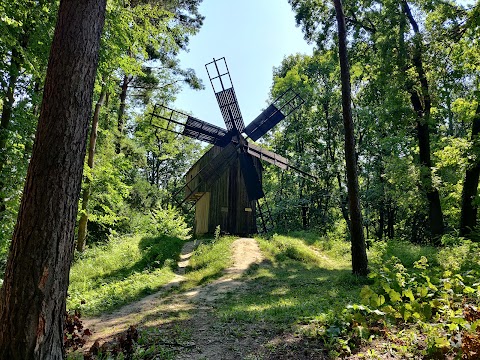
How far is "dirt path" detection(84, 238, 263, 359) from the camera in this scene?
4.34m

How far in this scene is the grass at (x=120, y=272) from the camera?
796cm

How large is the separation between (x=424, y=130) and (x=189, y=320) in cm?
1316

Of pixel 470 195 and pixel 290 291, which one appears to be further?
pixel 470 195

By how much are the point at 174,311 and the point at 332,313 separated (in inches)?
134

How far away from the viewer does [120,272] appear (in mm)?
11297

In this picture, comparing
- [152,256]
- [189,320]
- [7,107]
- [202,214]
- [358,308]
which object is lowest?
[189,320]

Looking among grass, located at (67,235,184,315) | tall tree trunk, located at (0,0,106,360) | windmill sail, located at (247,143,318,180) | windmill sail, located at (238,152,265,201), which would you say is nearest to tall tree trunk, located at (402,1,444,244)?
windmill sail, located at (247,143,318,180)

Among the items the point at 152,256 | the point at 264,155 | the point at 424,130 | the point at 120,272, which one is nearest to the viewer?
the point at 120,272

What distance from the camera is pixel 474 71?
1190cm

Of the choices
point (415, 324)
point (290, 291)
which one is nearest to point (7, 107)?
point (290, 291)

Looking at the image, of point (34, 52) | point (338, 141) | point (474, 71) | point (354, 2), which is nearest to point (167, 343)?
point (34, 52)

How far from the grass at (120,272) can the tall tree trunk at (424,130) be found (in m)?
10.9

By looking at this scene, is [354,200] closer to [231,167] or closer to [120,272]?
[120,272]

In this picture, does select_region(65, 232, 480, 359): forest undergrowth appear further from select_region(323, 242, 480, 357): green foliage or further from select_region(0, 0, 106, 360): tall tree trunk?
select_region(0, 0, 106, 360): tall tree trunk
